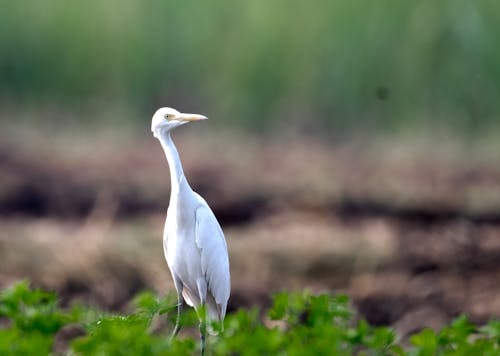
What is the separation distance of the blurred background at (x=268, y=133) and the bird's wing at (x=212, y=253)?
2344 mm

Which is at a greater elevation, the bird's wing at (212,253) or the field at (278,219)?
the bird's wing at (212,253)

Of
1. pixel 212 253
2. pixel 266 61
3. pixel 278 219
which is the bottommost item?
pixel 278 219

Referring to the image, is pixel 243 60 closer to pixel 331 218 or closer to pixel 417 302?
pixel 331 218

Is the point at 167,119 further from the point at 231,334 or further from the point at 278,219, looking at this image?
the point at 278,219

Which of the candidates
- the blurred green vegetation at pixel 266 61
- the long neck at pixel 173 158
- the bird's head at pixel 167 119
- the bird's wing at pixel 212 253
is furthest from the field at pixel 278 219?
the bird's head at pixel 167 119

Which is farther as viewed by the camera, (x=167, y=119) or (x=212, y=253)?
(x=212, y=253)

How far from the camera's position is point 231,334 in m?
3.19

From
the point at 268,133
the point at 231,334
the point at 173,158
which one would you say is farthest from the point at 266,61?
the point at 231,334

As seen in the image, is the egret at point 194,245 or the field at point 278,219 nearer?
the egret at point 194,245

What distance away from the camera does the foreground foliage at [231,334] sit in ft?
9.85

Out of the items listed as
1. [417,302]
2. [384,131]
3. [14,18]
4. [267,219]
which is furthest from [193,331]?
[14,18]

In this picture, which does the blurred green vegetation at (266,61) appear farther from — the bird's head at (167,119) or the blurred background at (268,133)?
the bird's head at (167,119)

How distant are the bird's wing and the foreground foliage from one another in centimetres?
49

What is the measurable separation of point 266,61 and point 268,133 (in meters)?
0.38
